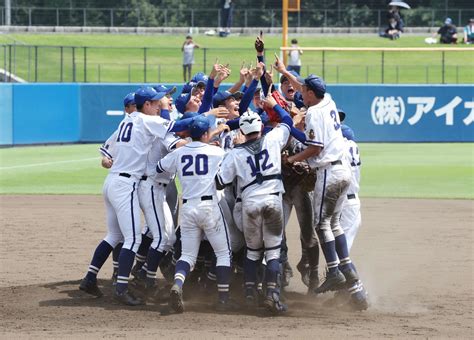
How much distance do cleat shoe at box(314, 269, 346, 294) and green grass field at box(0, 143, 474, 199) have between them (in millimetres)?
8357

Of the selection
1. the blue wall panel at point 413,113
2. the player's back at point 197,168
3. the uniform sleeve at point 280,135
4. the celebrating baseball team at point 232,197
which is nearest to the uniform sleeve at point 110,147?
the celebrating baseball team at point 232,197

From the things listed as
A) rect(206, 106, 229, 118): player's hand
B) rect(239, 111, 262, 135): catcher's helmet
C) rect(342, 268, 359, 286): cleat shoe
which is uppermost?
rect(206, 106, 229, 118): player's hand

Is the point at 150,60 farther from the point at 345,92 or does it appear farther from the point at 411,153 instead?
the point at 411,153

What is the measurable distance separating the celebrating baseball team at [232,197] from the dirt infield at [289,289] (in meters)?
0.33

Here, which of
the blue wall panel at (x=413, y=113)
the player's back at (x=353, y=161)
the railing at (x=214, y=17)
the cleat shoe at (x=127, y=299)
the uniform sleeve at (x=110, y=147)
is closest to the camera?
the cleat shoe at (x=127, y=299)

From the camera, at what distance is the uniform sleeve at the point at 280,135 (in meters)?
9.20

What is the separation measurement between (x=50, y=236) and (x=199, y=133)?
5235 mm

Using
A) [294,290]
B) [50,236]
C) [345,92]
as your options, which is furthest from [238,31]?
[294,290]

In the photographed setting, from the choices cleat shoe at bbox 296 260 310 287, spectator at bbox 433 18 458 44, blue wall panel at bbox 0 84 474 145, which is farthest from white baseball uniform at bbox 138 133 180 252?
spectator at bbox 433 18 458 44

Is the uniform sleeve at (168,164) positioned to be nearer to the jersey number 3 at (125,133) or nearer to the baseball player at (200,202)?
the baseball player at (200,202)

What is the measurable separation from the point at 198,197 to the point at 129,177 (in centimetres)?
88

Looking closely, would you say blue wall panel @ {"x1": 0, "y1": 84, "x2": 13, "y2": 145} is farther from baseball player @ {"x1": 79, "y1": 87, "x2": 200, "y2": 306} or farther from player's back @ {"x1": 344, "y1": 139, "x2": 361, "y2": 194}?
player's back @ {"x1": 344, "y1": 139, "x2": 361, "y2": 194}

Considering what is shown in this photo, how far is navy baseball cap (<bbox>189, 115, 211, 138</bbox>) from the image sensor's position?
30.0ft

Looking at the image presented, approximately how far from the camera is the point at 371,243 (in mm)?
13227
